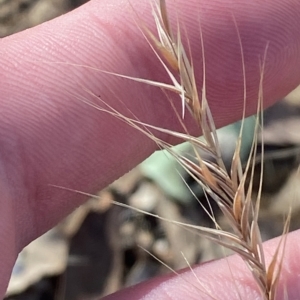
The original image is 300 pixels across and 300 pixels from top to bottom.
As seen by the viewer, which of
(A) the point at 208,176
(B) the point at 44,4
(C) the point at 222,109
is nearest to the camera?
(A) the point at 208,176

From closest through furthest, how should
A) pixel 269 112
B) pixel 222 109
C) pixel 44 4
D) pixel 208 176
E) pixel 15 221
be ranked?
pixel 208 176 → pixel 15 221 → pixel 222 109 → pixel 269 112 → pixel 44 4

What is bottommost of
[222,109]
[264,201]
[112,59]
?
[264,201]

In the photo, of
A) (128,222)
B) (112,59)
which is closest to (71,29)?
(112,59)

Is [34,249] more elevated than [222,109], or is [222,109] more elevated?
[222,109]

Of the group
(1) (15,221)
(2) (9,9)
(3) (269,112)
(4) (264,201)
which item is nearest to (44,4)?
(2) (9,9)

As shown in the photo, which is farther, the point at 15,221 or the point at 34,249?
the point at 34,249

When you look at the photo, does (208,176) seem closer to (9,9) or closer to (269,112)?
(269,112)

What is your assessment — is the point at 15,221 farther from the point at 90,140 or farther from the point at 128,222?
the point at 128,222
